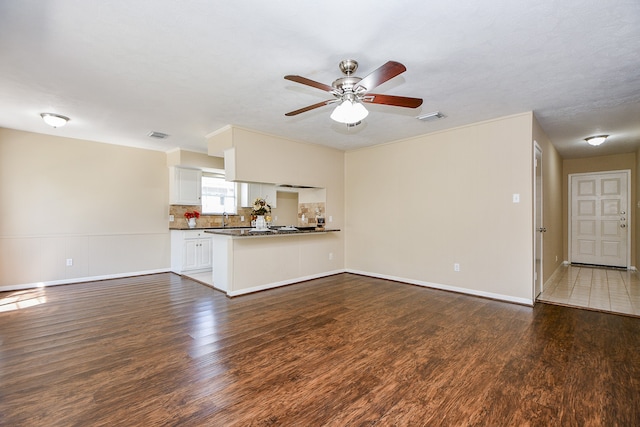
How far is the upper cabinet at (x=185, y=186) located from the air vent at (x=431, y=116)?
15.2 feet

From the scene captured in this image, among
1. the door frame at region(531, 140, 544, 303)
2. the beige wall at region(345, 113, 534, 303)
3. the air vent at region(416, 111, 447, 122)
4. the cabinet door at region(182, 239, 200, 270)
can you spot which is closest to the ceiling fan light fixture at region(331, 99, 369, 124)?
the air vent at region(416, 111, 447, 122)

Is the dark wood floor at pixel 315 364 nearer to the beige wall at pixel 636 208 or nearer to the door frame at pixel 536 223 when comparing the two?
the door frame at pixel 536 223

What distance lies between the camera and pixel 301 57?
2.49 metres

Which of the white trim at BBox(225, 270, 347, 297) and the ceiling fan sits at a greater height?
the ceiling fan

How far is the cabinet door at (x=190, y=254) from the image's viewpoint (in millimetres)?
5862

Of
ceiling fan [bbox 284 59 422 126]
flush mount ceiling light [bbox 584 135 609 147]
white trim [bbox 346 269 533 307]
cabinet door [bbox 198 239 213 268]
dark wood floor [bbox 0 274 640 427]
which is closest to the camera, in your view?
dark wood floor [bbox 0 274 640 427]

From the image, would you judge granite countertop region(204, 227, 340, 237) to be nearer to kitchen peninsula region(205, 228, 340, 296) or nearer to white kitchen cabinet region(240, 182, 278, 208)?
kitchen peninsula region(205, 228, 340, 296)

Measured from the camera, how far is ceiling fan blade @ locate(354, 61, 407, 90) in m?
1.92

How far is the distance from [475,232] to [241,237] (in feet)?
11.2

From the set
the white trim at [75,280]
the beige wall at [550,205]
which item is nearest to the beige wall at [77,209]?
the white trim at [75,280]

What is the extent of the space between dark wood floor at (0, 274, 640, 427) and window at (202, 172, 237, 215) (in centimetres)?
303

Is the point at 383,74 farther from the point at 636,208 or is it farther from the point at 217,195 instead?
the point at 636,208

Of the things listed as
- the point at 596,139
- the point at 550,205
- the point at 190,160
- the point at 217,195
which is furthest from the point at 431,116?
the point at 217,195

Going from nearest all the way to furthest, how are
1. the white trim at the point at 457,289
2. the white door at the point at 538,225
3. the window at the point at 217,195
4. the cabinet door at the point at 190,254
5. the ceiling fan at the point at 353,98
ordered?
1. the ceiling fan at the point at 353,98
2. the white trim at the point at 457,289
3. the white door at the point at 538,225
4. the cabinet door at the point at 190,254
5. the window at the point at 217,195
